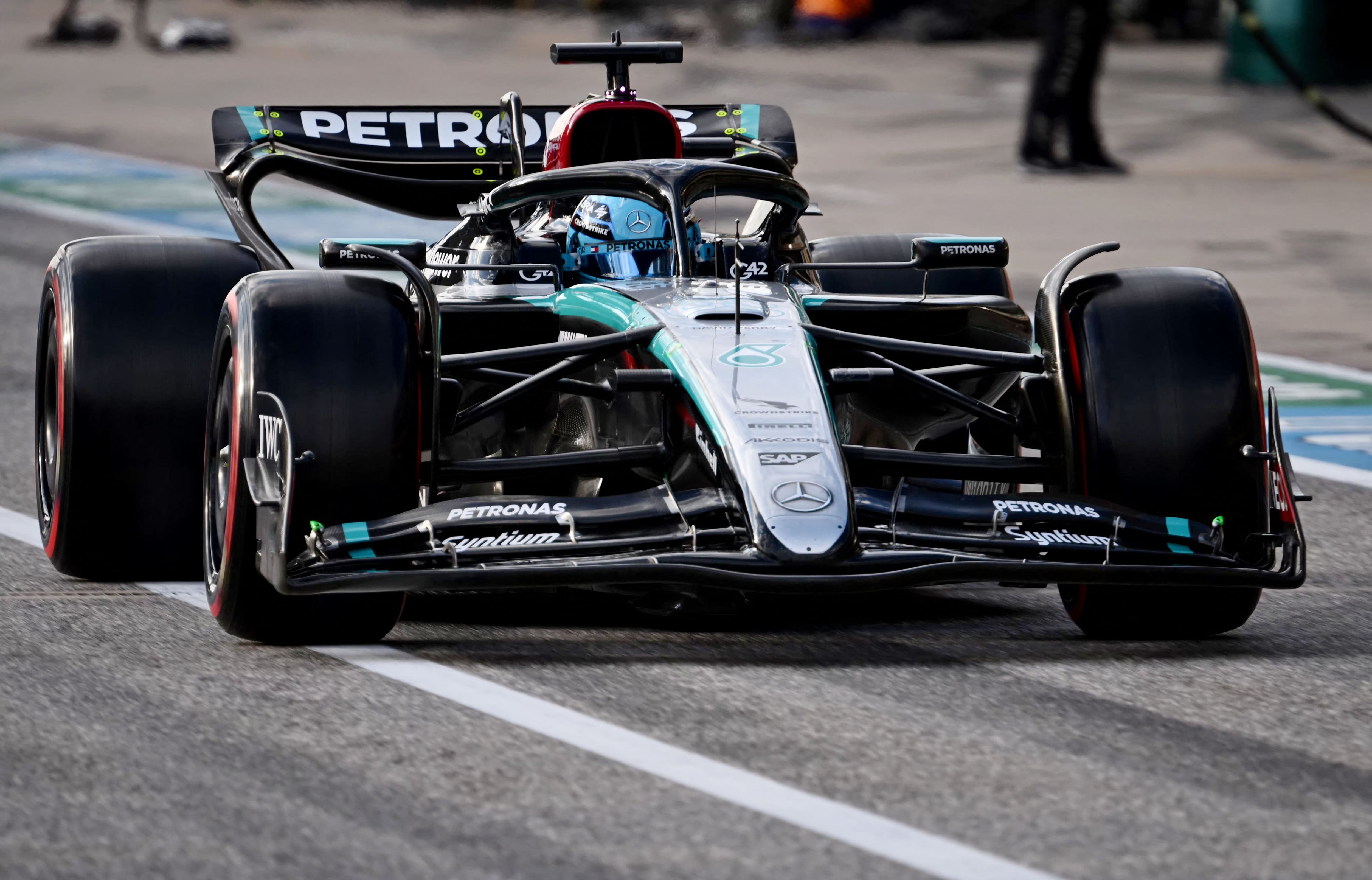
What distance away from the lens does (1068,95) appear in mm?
21203

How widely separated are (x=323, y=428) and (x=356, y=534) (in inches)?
11.4

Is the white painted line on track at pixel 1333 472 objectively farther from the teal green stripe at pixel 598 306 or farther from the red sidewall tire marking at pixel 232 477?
the red sidewall tire marking at pixel 232 477

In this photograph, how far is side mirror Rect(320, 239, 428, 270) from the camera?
20.1 ft

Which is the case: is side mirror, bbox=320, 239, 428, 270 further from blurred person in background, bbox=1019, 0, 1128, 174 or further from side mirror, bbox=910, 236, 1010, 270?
blurred person in background, bbox=1019, 0, 1128, 174

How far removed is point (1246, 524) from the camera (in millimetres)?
6012

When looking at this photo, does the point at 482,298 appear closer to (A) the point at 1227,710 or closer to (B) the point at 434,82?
(A) the point at 1227,710

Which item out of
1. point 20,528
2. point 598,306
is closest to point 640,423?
point 598,306

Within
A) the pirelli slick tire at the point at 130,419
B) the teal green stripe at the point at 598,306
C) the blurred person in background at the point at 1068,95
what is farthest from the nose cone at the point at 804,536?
the blurred person in background at the point at 1068,95

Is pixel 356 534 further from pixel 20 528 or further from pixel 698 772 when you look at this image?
pixel 20 528

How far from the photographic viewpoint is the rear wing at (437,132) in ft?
28.1

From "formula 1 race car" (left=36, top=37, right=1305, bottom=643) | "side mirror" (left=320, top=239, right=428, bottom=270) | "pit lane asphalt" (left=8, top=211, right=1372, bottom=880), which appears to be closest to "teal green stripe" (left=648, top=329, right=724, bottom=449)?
"formula 1 race car" (left=36, top=37, right=1305, bottom=643)

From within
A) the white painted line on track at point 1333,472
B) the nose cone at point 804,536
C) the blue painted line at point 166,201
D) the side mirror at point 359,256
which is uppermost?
the side mirror at point 359,256

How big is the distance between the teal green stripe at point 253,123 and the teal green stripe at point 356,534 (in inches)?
128

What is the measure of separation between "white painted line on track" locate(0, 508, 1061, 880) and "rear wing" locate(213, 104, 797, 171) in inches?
129
